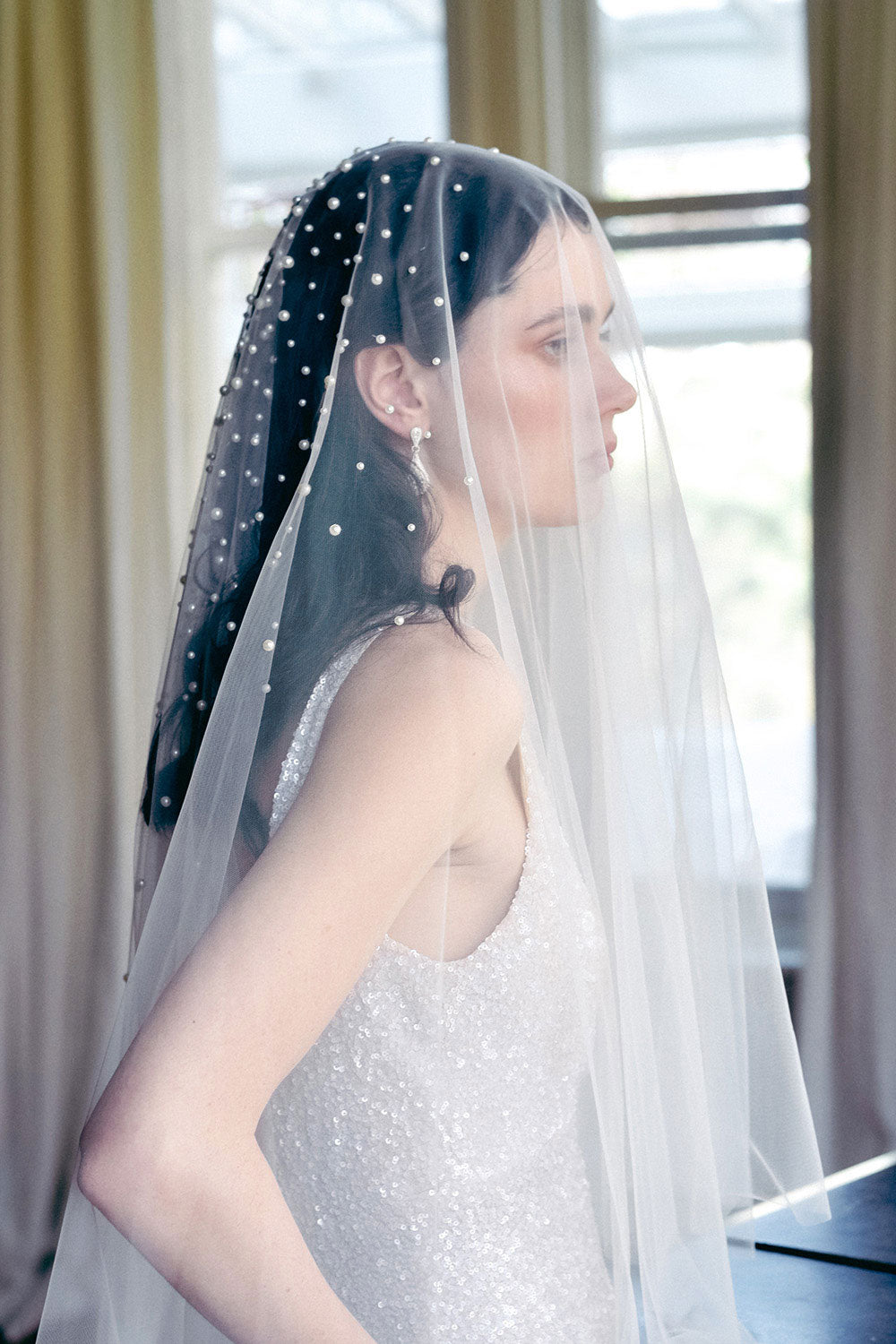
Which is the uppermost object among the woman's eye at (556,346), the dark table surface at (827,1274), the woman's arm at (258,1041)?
the woman's eye at (556,346)

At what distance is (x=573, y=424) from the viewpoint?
0.95 m

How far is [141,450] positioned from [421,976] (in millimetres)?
2320

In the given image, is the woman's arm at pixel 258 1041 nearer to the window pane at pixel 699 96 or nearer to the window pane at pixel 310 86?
the window pane at pixel 699 96

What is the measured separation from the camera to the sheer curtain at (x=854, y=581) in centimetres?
241

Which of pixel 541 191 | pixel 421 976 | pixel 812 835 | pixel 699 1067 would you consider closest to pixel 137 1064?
pixel 421 976

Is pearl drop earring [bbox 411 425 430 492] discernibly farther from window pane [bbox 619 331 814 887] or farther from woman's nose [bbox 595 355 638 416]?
window pane [bbox 619 331 814 887]

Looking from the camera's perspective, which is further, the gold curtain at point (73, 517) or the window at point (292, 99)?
the window at point (292, 99)

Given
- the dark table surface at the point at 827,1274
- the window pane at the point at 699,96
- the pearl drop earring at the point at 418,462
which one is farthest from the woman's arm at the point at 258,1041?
the window pane at the point at 699,96

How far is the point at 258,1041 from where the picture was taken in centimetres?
65

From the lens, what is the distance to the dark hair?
2.85ft

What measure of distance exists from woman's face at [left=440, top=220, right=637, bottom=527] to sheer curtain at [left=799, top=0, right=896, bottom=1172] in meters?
1.65

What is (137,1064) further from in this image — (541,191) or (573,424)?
(541,191)

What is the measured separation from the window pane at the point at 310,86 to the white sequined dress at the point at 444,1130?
2.63 meters

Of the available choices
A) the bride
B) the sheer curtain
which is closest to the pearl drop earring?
the bride
